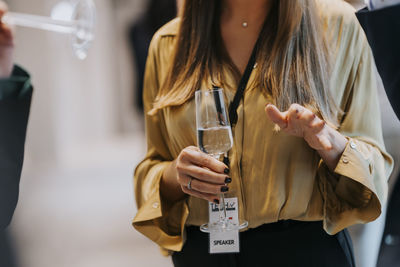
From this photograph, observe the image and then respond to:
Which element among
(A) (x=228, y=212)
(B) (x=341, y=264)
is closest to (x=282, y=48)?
(A) (x=228, y=212)

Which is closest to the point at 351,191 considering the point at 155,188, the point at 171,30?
the point at 155,188

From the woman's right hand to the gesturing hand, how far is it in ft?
0.52

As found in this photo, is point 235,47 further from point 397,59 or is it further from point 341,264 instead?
point 341,264

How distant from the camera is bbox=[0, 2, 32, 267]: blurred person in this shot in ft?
4.06

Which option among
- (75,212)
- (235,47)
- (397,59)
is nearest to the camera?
(397,59)

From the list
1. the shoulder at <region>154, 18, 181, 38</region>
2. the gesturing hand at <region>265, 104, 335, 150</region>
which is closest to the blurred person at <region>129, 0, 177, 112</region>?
the shoulder at <region>154, 18, 181, 38</region>

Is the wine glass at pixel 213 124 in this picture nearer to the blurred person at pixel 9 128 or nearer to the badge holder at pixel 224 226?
the badge holder at pixel 224 226

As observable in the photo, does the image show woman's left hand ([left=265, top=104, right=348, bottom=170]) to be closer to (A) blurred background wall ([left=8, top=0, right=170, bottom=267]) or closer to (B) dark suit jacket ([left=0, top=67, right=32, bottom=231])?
(B) dark suit jacket ([left=0, top=67, right=32, bottom=231])

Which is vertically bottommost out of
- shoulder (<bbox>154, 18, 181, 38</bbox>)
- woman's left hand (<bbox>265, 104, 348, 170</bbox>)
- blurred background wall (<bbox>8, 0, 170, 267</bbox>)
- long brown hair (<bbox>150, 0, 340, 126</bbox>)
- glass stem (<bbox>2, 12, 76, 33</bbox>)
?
blurred background wall (<bbox>8, 0, 170, 267</bbox>)

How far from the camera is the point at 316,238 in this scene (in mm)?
1295

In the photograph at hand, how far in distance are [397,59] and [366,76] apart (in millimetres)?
197

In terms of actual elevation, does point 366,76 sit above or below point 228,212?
above

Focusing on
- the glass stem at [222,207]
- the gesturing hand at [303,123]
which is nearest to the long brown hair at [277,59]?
the gesturing hand at [303,123]

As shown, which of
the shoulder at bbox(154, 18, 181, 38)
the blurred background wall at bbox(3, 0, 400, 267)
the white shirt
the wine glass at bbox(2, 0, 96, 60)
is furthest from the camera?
the blurred background wall at bbox(3, 0, 400, 267)
